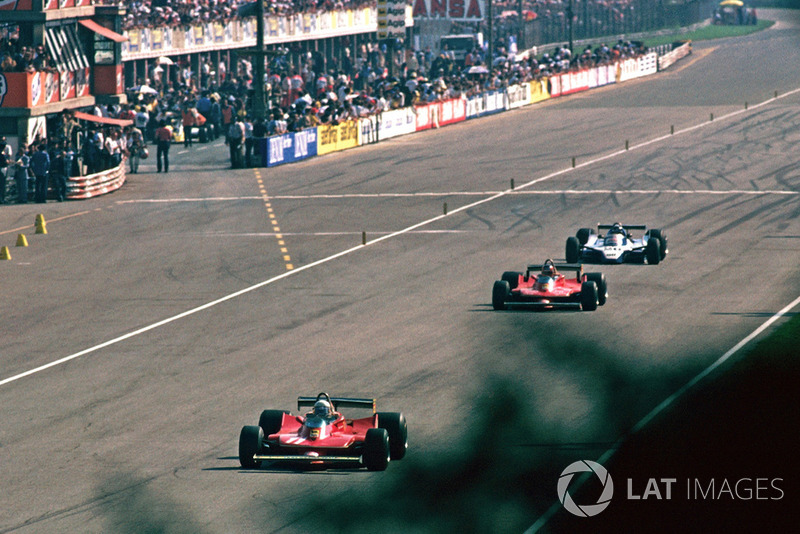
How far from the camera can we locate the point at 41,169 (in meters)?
43.9

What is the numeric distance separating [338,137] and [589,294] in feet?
110

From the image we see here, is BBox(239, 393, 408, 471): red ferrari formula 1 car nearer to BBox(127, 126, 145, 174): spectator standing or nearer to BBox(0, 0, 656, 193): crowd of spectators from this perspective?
BBox(0, 0, 656, 193): crowd of spectators

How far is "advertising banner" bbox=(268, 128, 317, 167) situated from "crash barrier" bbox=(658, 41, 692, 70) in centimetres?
4401

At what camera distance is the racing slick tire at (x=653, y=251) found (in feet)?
108

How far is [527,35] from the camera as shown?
105750 mm

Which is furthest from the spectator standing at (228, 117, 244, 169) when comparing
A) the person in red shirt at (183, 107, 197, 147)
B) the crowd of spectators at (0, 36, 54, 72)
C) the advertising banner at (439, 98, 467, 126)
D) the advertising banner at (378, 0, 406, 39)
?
the advertising banner at (378, 0, 406, 39)

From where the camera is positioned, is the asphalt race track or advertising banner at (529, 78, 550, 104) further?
advertising banner at (529, 78, 550, 104)

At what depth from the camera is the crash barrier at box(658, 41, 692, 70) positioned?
94.0 metres

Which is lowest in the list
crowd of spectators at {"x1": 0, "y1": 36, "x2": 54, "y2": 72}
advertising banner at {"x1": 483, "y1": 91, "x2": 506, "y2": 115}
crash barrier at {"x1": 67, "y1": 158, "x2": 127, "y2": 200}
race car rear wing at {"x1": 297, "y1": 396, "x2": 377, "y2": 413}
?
crash barrier at {"x1": 67, "y1": 158, "x2": 127, "y2": 200}

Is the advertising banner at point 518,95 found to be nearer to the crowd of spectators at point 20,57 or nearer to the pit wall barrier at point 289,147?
the pit wall barrier at point 289,147

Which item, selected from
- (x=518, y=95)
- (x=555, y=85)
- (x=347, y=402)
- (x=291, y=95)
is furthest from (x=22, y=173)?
(x=555, y=85)

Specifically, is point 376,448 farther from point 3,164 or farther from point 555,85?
point 555,85

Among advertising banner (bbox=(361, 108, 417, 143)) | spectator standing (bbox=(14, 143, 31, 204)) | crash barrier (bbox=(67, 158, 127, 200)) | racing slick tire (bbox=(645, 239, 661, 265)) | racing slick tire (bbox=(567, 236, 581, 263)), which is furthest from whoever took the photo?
advertising banner (bbox=(361, 108, 417, 143))

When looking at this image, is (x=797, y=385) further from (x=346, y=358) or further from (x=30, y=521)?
(x=346, y=358)
